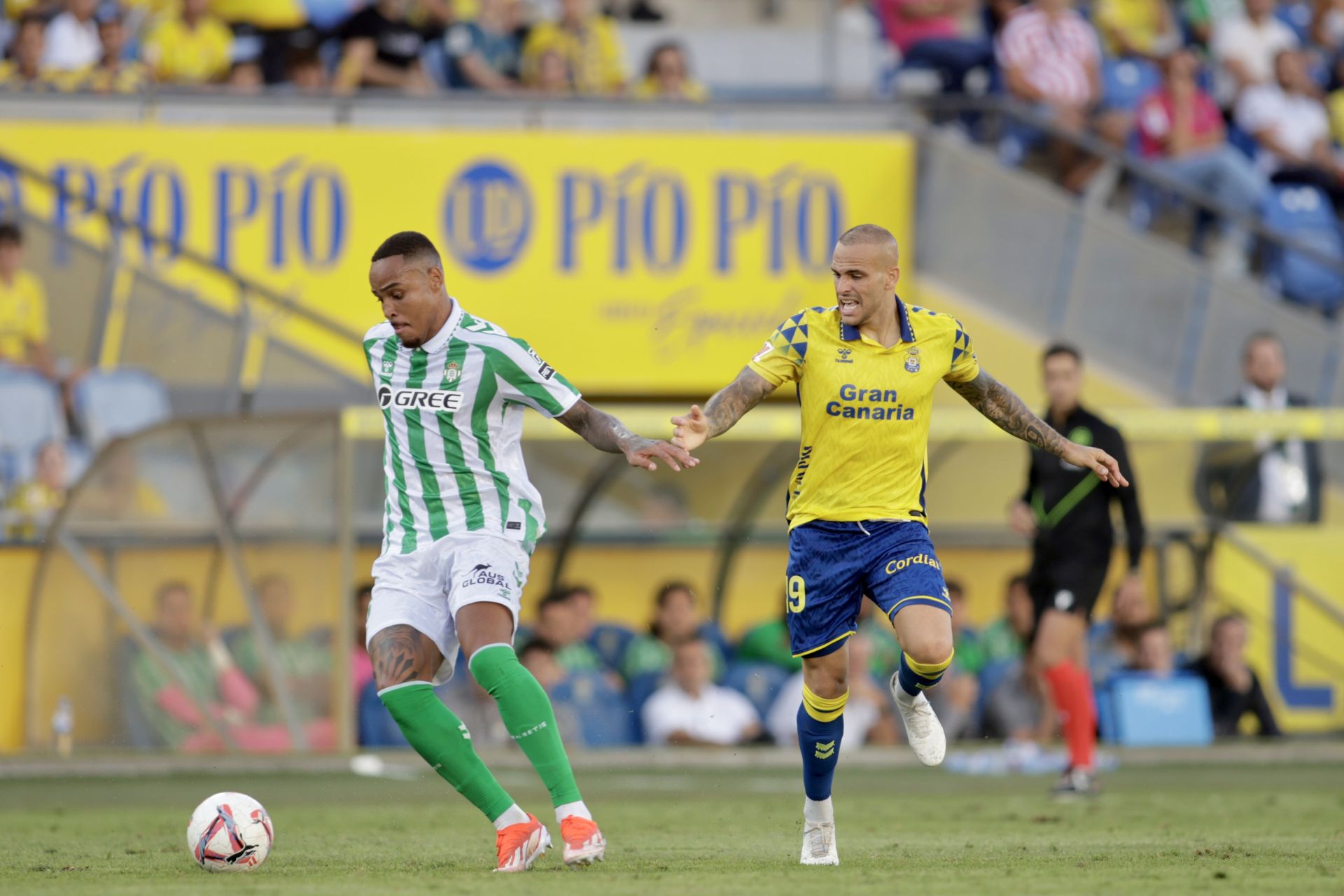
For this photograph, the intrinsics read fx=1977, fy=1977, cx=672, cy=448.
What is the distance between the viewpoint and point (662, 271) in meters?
15.9

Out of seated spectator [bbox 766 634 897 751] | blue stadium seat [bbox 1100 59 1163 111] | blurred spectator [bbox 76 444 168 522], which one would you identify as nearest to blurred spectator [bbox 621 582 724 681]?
seated spectator [bbox 766 634 897 751]

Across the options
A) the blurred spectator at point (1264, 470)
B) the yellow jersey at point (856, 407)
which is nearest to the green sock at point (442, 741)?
the yellow jersey at point (856, 407)

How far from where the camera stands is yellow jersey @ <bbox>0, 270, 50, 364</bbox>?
43.4 ft

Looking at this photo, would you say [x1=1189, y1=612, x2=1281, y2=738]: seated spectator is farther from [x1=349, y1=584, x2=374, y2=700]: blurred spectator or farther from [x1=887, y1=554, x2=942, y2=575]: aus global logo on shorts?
[x1=887, y1=554, x2=942, y2=575]: aus global logo on shorts

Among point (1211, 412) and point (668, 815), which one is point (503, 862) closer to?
point (668, 815)

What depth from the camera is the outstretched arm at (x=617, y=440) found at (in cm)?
666

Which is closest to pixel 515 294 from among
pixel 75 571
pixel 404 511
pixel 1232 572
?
pixel 75 571

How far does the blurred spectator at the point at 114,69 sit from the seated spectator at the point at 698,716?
6374 mm

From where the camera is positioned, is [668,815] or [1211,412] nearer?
[668,815]

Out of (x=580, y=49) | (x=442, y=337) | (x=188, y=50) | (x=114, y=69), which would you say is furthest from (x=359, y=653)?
(x=580, y=49)

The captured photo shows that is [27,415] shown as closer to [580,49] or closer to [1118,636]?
[580,49]

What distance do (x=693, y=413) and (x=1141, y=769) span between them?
6.68 meters

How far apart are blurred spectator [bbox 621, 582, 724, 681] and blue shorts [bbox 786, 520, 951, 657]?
231 inches

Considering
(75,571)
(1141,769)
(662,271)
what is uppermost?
(662,271)
